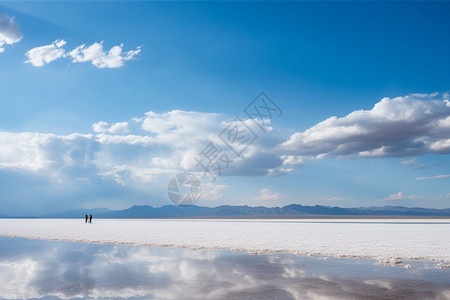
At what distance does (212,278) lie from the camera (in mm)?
11883

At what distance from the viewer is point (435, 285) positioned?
10875 millimetres

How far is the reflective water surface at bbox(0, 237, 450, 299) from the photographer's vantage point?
980 cm

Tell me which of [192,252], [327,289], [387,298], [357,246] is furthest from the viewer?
[357,246]

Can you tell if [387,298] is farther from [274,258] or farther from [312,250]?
[312,250]

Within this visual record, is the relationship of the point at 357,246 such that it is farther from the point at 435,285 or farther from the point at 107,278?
the point at 107,278

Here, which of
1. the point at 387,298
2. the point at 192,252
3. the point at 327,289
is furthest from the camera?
the point at 192,252

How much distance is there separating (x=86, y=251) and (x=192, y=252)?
6066 mm

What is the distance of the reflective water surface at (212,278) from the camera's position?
9805 millimetres

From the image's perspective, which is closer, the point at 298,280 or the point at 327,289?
the point at 327,289

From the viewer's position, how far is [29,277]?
12172 millimetres

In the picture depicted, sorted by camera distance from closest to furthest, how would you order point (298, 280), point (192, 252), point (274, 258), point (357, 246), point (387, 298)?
point (387, 298), point (298, 280), point (274, 258), point (192, 252), point (357, 246)

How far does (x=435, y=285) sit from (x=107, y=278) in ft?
34.5

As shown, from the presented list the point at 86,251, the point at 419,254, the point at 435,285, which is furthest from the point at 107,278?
the point at 419,254

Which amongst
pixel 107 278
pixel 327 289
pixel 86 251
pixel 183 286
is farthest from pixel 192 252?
pixel 327 289
